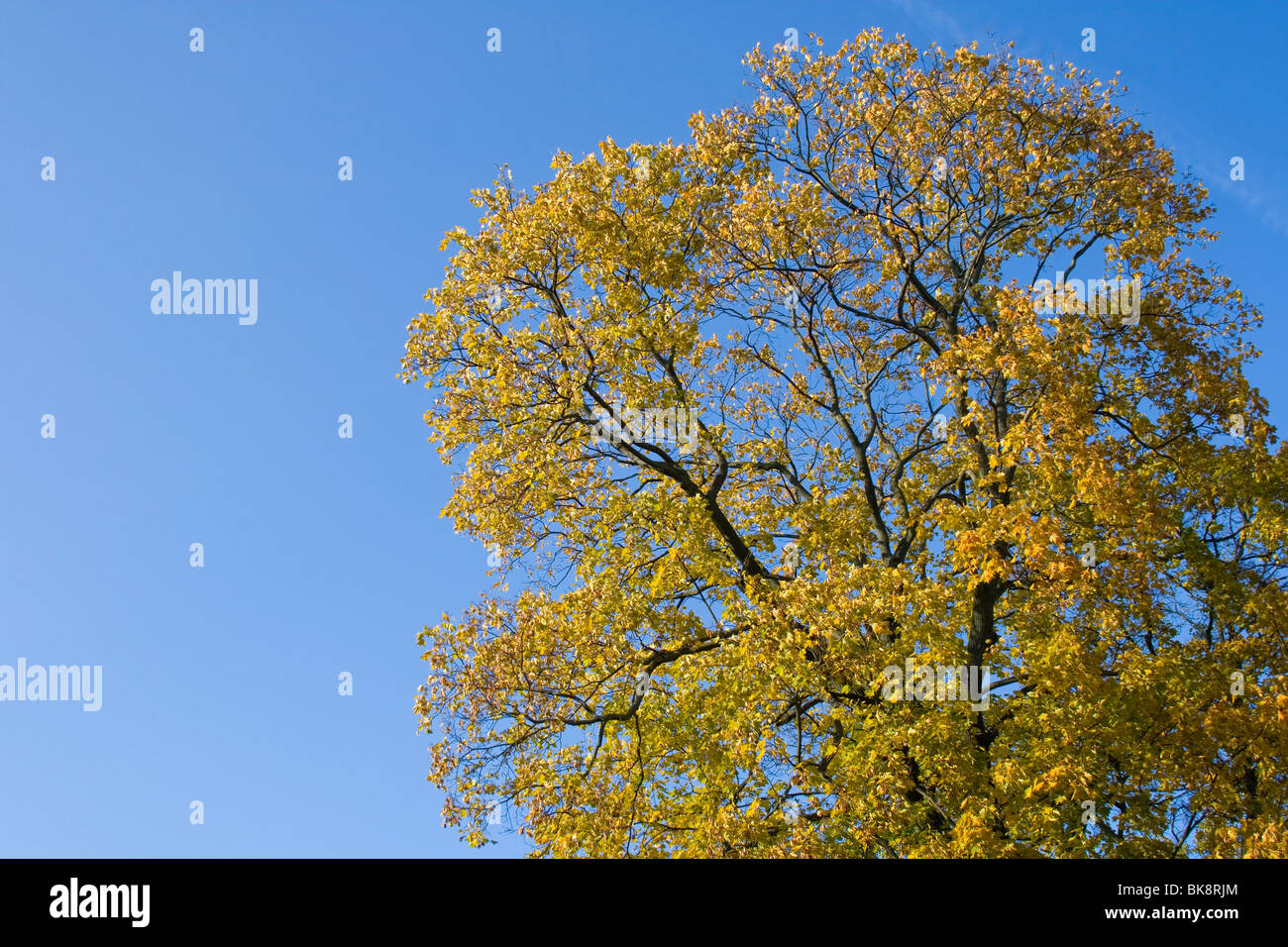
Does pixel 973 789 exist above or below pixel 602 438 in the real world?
below

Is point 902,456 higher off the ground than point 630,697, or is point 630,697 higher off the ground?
point 902,456

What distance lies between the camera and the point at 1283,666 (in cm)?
1321

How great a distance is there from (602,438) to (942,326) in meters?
6.46

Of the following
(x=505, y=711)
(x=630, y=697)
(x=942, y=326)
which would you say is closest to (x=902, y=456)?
(x=942, y=326)

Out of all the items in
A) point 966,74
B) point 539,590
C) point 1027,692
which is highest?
point 966,74

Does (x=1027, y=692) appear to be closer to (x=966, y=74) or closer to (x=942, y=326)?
(x=942, y=326)

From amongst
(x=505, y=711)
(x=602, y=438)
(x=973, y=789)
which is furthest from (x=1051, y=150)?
(x=505, y=711)

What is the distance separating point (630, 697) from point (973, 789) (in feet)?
18.4
